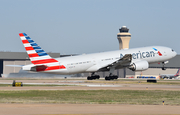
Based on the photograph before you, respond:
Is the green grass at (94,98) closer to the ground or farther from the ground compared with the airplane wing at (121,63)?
closer to the ground

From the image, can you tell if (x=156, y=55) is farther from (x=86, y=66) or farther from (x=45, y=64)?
(x=45, y=64)

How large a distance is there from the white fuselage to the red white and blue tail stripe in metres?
2.30

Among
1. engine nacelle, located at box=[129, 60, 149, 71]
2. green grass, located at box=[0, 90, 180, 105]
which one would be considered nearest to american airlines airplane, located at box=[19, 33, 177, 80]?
engine nacelle, located at box=[129, 60, 149, 71]

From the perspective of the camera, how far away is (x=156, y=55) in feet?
235

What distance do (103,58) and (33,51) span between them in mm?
16465

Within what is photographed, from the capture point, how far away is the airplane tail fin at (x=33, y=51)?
5992cm

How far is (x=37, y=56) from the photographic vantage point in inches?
2392

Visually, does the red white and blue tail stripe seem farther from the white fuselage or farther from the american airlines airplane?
the white fuselage

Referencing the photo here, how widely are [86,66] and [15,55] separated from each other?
77.0 metres

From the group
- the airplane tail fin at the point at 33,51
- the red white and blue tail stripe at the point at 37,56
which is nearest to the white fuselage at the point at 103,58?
the red white and blue tail stripe at the point at 37,56

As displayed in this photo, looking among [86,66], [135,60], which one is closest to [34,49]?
[86,66]

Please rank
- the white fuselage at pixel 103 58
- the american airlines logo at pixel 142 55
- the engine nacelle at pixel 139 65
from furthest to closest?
the american airlines logo at pixel 142 55 < the engine nacelle at pixel 139 65 < the white fuselage at pixel 103 58

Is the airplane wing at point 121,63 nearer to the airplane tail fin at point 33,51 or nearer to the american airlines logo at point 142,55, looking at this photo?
the american airlines logo at point 142,55

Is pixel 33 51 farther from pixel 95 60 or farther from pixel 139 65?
pixel 139 65
